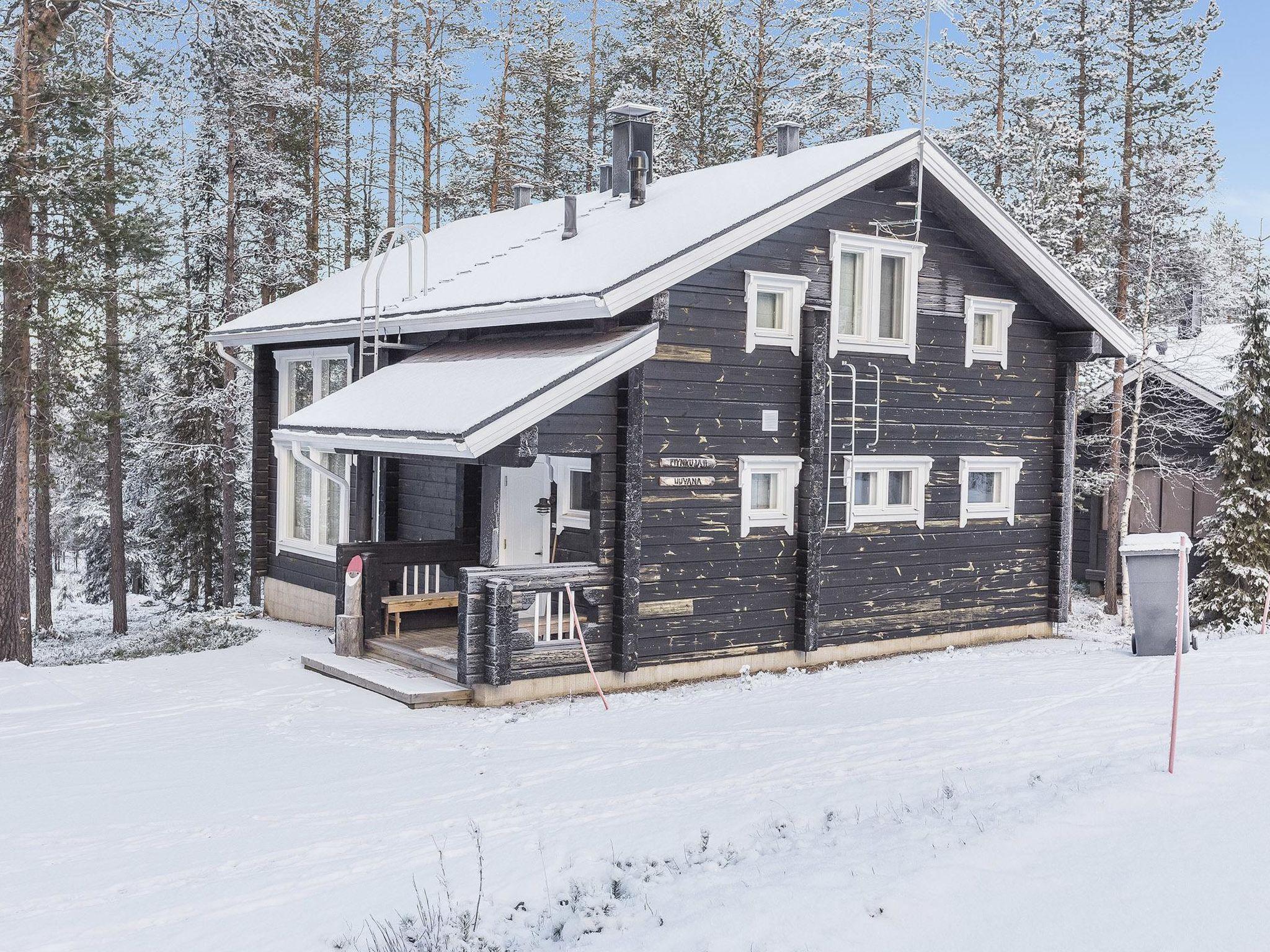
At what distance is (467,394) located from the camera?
11688mm

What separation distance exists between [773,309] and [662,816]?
724 cm

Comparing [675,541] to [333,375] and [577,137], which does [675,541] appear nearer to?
[333,375]

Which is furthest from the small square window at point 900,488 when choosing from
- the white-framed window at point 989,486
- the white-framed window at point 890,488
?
the white-framed window at point 989,486

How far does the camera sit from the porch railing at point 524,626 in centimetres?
1118

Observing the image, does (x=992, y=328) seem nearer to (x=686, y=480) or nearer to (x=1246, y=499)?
(x=686, y=480)

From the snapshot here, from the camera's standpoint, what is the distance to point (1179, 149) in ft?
76.7

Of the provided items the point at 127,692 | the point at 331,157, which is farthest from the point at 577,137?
the point at 127,692

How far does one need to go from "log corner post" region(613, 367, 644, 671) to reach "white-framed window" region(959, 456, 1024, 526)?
5.34 metres

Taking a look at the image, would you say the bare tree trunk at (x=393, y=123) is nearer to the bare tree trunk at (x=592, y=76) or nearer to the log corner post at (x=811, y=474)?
the bare tree trunk at (x=592, y=76)

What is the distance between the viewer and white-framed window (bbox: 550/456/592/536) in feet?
46.5

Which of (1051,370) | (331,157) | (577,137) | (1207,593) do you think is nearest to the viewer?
(1051,370)

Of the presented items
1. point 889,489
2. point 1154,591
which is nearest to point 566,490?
point 889,489

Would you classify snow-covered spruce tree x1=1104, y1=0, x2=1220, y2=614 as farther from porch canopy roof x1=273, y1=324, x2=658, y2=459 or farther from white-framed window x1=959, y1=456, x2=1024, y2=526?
porch canopy roof x1=273, y1=324, x2=658, y2=459

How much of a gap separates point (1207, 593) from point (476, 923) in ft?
54.3
